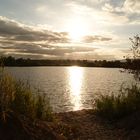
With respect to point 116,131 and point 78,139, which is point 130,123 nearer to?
point 116,131

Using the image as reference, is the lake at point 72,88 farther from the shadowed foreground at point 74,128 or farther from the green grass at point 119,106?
the shadowed foreground at point 74,128

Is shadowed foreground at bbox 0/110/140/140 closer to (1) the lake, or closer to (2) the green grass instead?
(2) the green grass

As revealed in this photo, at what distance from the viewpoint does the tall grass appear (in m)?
8.40

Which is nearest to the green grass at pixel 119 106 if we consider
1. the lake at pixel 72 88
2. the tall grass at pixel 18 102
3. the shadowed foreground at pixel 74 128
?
the shadowed foreground at pixel 74 128

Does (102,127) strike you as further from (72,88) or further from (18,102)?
(72,88)

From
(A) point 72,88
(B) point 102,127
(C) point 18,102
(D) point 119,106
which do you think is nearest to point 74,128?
(B) point 102,127

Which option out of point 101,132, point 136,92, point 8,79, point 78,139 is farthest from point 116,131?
point 8,79

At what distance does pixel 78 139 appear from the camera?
9672mm

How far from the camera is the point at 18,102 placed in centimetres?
978

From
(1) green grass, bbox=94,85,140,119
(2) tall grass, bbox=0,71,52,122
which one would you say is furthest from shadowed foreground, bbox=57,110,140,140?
(2) tall grass, bbox=0,71,52,122

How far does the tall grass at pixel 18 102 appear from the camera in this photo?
27.5 feet

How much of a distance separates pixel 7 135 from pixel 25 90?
3.06 meters

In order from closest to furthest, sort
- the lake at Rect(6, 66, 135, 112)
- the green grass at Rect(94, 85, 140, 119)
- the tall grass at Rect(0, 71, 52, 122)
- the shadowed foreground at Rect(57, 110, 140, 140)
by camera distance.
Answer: the tall grass at Rect(0, 71, 52, 122) → the shadowed foreground at Rect(57, 110, 140, 140) → the green grass at Rect(94, 85, 140, 119) → the lake at Rect(6, 66, 135, 112)

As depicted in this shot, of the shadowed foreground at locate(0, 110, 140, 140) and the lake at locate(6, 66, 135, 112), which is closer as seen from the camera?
the shadowed foreground at locate(0, 110, 140, 140)
